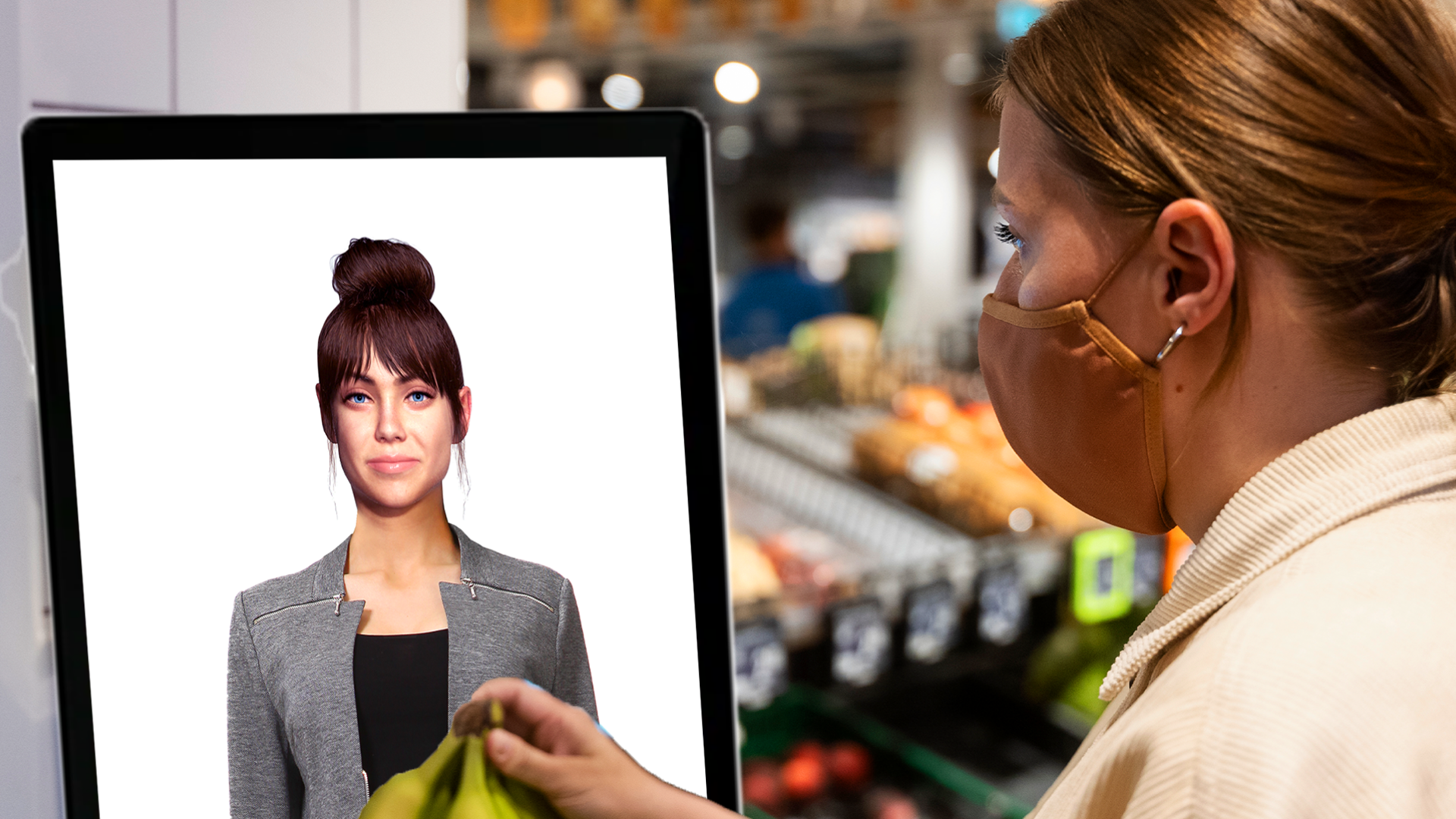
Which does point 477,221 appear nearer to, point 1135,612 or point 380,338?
point 380,338

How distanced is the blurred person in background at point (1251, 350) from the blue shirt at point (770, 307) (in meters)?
4.01

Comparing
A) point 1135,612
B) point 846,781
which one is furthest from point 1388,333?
point 1135,612

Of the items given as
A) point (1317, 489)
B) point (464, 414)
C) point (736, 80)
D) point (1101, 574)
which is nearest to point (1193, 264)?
point (1317, 489)

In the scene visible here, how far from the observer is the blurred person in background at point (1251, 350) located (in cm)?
59

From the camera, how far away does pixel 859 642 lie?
8.70 ft

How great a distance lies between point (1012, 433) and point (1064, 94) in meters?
0.29

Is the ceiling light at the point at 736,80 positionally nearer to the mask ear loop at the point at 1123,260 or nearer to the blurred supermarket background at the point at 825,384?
the blurred supermarket background at the point at 825,384

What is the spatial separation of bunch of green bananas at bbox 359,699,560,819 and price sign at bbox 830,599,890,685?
6.39 feet

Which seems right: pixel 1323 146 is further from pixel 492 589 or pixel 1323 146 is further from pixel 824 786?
pixel 824 786

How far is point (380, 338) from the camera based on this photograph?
0.77 meters

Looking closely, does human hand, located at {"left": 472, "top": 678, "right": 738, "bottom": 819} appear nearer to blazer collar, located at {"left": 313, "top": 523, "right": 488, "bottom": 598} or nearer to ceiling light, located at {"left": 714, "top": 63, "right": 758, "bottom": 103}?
blazer collar, located at {"left": 313, "top": 523, "right": 488, "bottom": 598}

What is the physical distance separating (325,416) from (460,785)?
10.9 inches

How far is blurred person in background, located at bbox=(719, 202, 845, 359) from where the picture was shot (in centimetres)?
480

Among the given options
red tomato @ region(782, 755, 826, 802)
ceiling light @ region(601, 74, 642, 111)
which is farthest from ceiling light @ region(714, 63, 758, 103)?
red tomato @ region(782, 755, 826, 802)
